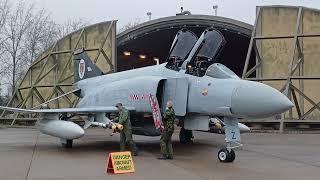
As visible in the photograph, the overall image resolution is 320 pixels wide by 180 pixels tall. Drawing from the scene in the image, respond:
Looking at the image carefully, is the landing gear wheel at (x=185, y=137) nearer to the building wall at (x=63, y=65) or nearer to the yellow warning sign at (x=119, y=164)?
the yellow warning sign at (x=119, y=164)

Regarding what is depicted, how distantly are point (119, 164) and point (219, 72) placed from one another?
159 inches

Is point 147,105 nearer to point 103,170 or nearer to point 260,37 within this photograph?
point 103,170

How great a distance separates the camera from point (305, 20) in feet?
78.2

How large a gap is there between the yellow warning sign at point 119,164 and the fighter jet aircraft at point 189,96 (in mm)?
2699

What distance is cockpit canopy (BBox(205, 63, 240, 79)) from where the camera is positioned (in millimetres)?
12125

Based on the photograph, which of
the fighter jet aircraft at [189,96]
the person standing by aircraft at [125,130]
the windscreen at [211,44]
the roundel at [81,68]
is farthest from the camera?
the roundel at [81,68]

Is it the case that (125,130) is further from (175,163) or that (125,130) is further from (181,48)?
(181,48)

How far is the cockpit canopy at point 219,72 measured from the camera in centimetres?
1212

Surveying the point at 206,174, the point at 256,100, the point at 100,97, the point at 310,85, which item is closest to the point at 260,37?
the point at 310,85

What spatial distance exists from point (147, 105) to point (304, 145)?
5744 millimetres

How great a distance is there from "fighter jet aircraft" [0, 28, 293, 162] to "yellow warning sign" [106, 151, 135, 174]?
2.70 meters

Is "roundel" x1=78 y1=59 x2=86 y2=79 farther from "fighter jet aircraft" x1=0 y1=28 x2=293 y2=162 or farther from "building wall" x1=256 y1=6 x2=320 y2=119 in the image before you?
"building wall" x1=256 y1=6 x2=320 y2=119

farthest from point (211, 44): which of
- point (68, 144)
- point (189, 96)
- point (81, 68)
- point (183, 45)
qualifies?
point (81, 68)

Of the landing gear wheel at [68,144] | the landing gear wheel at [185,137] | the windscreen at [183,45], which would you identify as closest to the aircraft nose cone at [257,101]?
the windscreen at [183,45]
